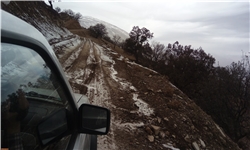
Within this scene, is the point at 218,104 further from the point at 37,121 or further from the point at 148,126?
the point at 37,121

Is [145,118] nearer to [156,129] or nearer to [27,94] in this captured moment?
[156,129]

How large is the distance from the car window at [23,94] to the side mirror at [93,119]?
23 cm

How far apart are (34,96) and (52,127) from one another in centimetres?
21

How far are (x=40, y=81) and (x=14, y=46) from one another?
30 centimetres

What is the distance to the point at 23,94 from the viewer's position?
35.1 inches

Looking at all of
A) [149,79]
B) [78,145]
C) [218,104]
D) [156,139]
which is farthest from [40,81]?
[218,104]

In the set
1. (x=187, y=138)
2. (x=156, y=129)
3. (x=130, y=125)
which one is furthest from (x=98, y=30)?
(x=187, y=138)

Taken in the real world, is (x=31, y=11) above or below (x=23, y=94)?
above

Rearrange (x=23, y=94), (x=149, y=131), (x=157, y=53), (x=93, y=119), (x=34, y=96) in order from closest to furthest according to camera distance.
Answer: (x=23, y=94), (x=34, y=96), (x=93, y=119), (x=149, y=131), (x=157, y=53)

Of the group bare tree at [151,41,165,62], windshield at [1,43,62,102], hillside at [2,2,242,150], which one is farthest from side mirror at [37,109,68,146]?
bare tree at [151,41,165,62]

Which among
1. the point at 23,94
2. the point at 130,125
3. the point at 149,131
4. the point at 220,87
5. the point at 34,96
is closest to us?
the point at 23,94

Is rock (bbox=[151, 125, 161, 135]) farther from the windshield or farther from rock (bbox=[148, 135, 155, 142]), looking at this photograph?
the windshield

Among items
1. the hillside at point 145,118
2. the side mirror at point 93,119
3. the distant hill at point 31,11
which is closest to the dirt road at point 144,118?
the hillside at point 145,118

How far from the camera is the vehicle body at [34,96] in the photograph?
763 millimetres
